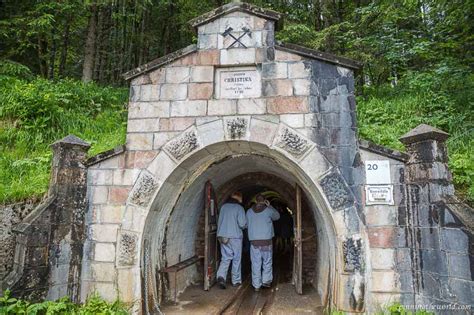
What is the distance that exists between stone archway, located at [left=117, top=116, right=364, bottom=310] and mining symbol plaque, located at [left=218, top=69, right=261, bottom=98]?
0.37 meters

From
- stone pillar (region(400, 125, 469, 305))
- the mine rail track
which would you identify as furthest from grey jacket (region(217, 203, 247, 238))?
stone pillar (region(400, 125, 469, 305))

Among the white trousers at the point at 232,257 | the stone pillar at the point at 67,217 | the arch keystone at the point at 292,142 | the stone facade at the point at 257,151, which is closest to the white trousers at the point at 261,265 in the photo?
the white trousers at the point at 232,257

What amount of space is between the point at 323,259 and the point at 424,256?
2233 millimetres

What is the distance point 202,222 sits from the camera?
25.7 feet

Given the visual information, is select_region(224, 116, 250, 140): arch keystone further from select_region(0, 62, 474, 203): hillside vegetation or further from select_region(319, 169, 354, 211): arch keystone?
select_region(0, 62, 474, 203): hillside vegetation

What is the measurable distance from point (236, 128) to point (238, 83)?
0.69 metres

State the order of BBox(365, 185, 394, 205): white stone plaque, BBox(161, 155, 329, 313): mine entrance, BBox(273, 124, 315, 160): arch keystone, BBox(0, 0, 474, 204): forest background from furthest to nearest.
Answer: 1. BBox(0, 0, 474, 204): forest background
2. BBox(161, 155, 329, 313): mine entrance
3. BBox(273, 124, 315, 160): arch keystone
4. BBox(365, 185, 394, 205): white stone plaque

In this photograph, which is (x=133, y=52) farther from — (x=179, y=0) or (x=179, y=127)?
(x=179, y=127)

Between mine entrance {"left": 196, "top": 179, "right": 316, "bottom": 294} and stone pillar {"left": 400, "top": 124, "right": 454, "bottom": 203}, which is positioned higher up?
stone pillar {"left": 400, "top": 124, "right": 454, "bottom": 203}

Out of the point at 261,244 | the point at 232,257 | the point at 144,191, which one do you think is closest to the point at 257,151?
the point at 144,191

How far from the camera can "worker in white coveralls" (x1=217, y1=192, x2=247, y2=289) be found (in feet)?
24.1

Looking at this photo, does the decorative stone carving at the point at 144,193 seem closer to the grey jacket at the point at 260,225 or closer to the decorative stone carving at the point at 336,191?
the decorative stone carving at the point at 336,191

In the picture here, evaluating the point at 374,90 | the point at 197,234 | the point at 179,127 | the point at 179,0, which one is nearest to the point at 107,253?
the point at 179,127

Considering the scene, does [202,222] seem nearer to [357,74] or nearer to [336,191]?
[336,191]
